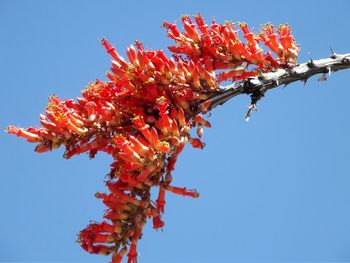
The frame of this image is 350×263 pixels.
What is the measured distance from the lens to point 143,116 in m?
6.97

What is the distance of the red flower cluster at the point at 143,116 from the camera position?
6.71 metres

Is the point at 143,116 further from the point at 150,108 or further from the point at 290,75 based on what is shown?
the point at 290,75

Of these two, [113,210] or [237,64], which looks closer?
[113,210]

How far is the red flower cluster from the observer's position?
→ 22.0 feet

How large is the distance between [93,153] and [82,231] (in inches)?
34.7

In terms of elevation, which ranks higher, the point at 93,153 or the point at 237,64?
the point at 237,64

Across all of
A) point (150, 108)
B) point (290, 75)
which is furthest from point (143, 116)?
point (290, 75)

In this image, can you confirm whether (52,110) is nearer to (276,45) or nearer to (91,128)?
(91,128)

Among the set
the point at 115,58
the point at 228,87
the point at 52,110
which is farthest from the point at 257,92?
the point at 52,110

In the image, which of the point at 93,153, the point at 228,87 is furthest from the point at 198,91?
the point at 93,153

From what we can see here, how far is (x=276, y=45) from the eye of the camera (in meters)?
7.31

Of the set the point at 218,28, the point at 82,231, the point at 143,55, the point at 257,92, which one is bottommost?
the point at 82,231

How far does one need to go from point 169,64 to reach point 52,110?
137 centimetres

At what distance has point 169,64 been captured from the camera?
694 centimetres
